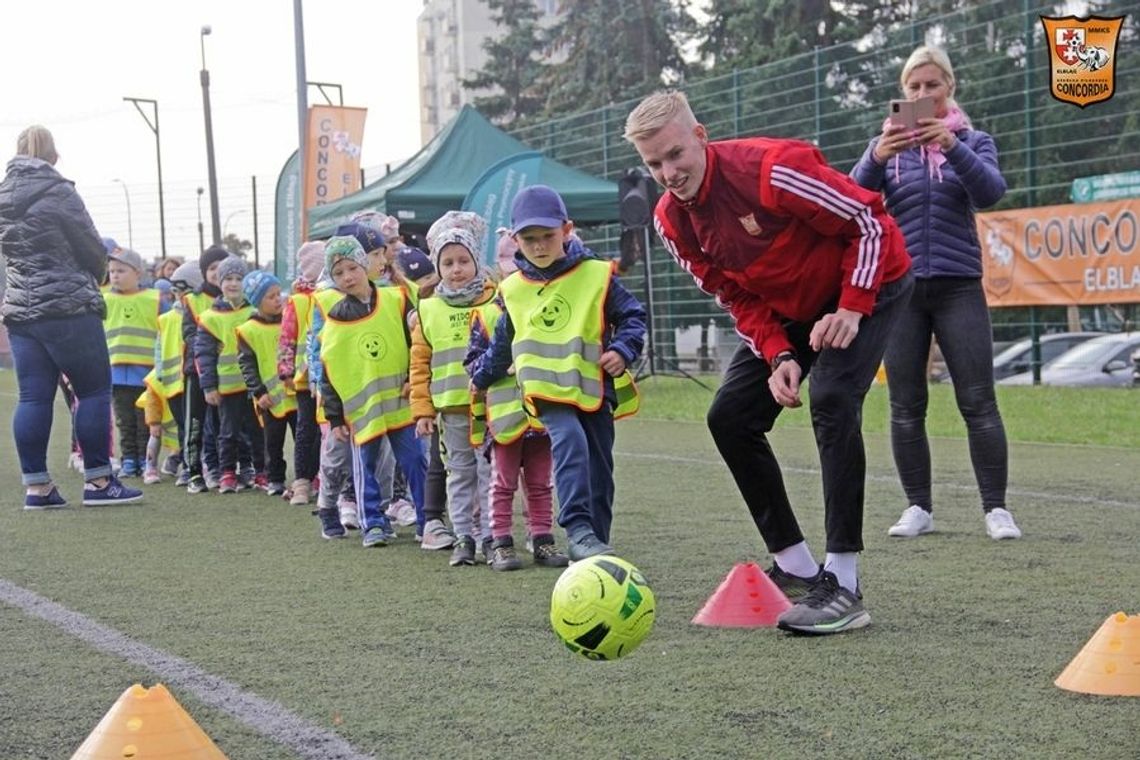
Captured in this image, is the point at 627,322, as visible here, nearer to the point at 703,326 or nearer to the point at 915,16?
the point at 703,326

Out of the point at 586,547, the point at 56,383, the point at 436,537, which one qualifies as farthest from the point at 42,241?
the point at 586,547

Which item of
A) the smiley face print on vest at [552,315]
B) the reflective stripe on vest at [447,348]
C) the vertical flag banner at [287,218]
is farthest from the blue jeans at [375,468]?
the vertical flag banner at [287,218]

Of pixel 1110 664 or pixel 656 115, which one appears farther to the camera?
pixel 656 115

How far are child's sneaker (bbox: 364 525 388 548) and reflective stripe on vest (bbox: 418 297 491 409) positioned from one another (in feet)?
2.68

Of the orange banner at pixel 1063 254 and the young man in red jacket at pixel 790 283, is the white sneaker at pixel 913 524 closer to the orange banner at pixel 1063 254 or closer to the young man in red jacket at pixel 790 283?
the young man in red jacket at pixel 790 283

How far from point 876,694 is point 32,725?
2.19 metres

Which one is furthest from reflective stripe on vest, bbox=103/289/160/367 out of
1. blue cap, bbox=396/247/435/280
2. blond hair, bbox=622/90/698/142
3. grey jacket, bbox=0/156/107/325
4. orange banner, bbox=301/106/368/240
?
orange banner, bbox=301/106/368/240

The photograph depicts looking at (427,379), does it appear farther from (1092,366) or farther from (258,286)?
(1092,366)

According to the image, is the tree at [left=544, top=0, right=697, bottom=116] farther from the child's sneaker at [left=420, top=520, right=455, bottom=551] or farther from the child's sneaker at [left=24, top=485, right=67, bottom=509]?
the child's sneaker at [left=420, top=520, right=455, bottom=551]

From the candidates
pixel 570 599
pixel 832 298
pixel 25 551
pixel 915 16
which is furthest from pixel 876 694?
pixel 915 16

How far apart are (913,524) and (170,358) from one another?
6791 mm

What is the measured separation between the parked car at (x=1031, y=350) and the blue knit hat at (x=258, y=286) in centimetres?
1111

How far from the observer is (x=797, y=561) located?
5.47 m

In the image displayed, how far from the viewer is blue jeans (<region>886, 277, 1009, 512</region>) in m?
6.78
